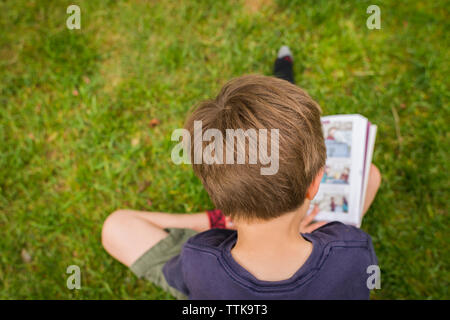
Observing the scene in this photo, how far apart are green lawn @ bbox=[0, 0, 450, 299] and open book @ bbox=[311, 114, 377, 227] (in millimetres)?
407

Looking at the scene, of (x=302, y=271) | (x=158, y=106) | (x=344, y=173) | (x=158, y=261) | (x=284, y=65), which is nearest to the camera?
(x=302, y=271)

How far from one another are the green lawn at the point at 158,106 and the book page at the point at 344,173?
0.42 meters

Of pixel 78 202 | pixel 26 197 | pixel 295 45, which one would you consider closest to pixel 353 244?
pixel 295 45

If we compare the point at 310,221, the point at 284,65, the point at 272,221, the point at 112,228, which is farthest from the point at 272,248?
the point at 284,65

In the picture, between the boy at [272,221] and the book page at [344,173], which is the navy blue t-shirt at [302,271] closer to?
the boy at [272,221]

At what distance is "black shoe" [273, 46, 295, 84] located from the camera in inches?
94.3

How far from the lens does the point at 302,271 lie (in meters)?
1.19

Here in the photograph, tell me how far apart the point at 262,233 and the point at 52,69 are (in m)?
2.51

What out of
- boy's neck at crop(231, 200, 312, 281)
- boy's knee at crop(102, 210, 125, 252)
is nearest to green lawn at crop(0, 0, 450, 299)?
boy's knee at crop(102, 210, 125, 252)

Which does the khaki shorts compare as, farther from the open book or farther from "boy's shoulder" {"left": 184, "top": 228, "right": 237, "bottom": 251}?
the open book

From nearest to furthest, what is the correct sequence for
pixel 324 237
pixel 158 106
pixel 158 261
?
pixel 324 237 < pixel 158 261 < pixel 158 106

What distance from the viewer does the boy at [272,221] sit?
113 cm

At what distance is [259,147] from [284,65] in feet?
5.13

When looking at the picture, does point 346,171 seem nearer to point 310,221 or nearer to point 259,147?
point 310,221
